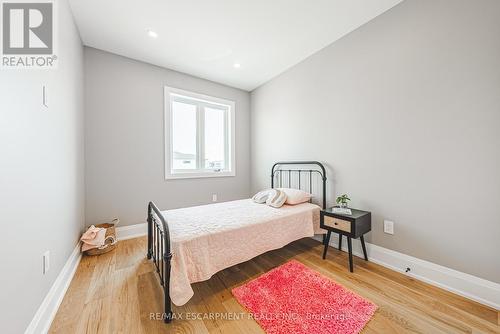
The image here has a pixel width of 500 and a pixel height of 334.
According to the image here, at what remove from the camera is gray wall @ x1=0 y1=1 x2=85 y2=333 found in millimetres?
967

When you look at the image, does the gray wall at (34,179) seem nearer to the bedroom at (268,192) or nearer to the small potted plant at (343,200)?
the bedroom at (268,192)

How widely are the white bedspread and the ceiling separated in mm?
2136

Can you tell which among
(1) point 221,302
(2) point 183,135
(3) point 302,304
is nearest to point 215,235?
(1) point 221,302

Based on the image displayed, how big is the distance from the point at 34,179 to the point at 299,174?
281 centimetres

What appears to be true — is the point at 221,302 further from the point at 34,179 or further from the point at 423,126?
the point at 423,126

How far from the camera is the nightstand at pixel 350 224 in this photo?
1.89 meters

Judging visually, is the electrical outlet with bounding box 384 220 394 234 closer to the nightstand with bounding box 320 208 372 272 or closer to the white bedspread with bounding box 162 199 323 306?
the nightstand with bounding box 320 208 372 272

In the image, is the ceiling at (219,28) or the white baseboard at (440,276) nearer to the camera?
the white baseboard at (440,276)

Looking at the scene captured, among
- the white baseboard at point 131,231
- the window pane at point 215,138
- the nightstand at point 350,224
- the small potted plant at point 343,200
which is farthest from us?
the window pane at point 215,138

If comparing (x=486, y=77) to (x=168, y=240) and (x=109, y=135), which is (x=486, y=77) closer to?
(x=168, y=240)

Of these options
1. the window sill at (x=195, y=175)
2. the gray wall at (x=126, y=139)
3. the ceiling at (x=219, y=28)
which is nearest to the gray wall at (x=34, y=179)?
the ceiling at (x=219, y=28)

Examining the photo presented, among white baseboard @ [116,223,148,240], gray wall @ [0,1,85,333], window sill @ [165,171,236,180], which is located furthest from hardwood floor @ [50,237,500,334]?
window sill @ [165,171,236,180]

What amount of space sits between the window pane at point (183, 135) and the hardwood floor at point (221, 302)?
66.5 inches

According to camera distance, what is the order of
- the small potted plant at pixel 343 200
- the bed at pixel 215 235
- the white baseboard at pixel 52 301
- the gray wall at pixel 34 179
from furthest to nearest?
the small potted plant at pixel 343 200 < the bed at pixel 215 235 < the white baseboard at pixel 52 301 < the gray wall at pixel 34 179
